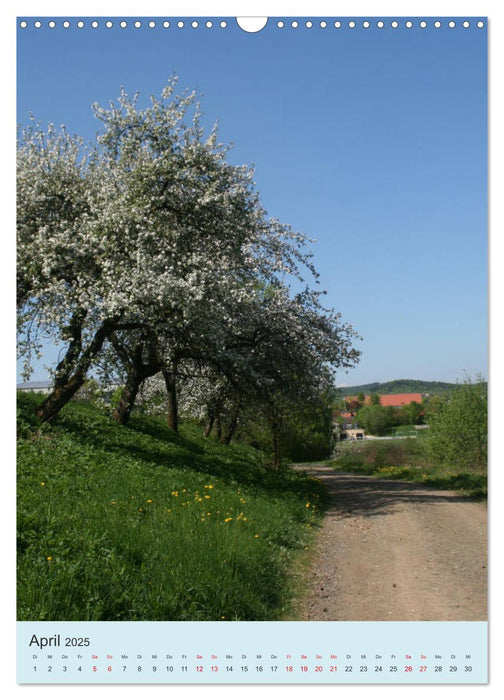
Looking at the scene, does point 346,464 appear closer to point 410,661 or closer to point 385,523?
point 385,523

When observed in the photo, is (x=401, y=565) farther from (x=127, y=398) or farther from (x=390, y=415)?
(x=127, y=398)

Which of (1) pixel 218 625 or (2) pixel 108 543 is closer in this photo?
(1) pixel 218 625

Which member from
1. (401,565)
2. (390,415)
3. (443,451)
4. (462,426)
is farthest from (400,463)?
(401,565)

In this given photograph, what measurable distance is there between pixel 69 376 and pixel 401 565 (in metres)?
10.6

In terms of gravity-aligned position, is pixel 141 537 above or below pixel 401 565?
above

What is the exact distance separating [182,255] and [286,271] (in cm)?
402

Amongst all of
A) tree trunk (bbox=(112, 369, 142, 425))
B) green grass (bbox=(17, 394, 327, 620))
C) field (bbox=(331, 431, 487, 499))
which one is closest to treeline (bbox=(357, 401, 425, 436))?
green grass (bbox=(17, 394, 327, 620))

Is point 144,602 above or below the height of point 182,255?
below

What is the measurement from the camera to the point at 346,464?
1438 inches

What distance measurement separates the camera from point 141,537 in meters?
8.30

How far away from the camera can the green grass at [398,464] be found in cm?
2078

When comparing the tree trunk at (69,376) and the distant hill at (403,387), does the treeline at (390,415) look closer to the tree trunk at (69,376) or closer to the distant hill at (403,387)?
the distant hill at (403,387)

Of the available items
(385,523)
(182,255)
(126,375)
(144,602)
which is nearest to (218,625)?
(144,602)

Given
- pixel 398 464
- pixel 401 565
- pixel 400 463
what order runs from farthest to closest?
pixel 398 464 < pixel 400 463 < pixel 401 565
